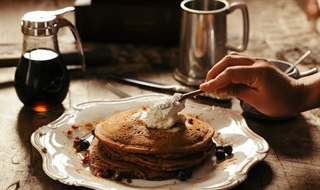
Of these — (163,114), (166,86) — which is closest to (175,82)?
(166,86)

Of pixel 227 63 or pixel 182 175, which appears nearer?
pixel 182 175

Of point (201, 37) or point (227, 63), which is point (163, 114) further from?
point (201, 37)

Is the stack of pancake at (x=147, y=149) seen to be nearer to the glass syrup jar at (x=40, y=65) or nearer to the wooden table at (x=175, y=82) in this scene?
the wooden table at (x=175, y=82)


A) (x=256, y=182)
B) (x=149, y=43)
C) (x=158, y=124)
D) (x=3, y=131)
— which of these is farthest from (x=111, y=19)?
(x=256, y=182)

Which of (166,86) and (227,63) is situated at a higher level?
(227,63)

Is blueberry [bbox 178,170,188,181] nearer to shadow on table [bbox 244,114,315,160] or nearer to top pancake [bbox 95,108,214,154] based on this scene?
top pancake [bbox 95,108,214,154]

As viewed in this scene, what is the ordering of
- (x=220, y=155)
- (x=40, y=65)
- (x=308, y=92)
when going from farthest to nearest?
(x=40, y=65), (x=308, y=92), (x=220, y=155)

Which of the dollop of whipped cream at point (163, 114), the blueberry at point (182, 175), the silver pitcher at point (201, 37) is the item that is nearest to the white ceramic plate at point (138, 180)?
the blueberry at point (182, 175)
